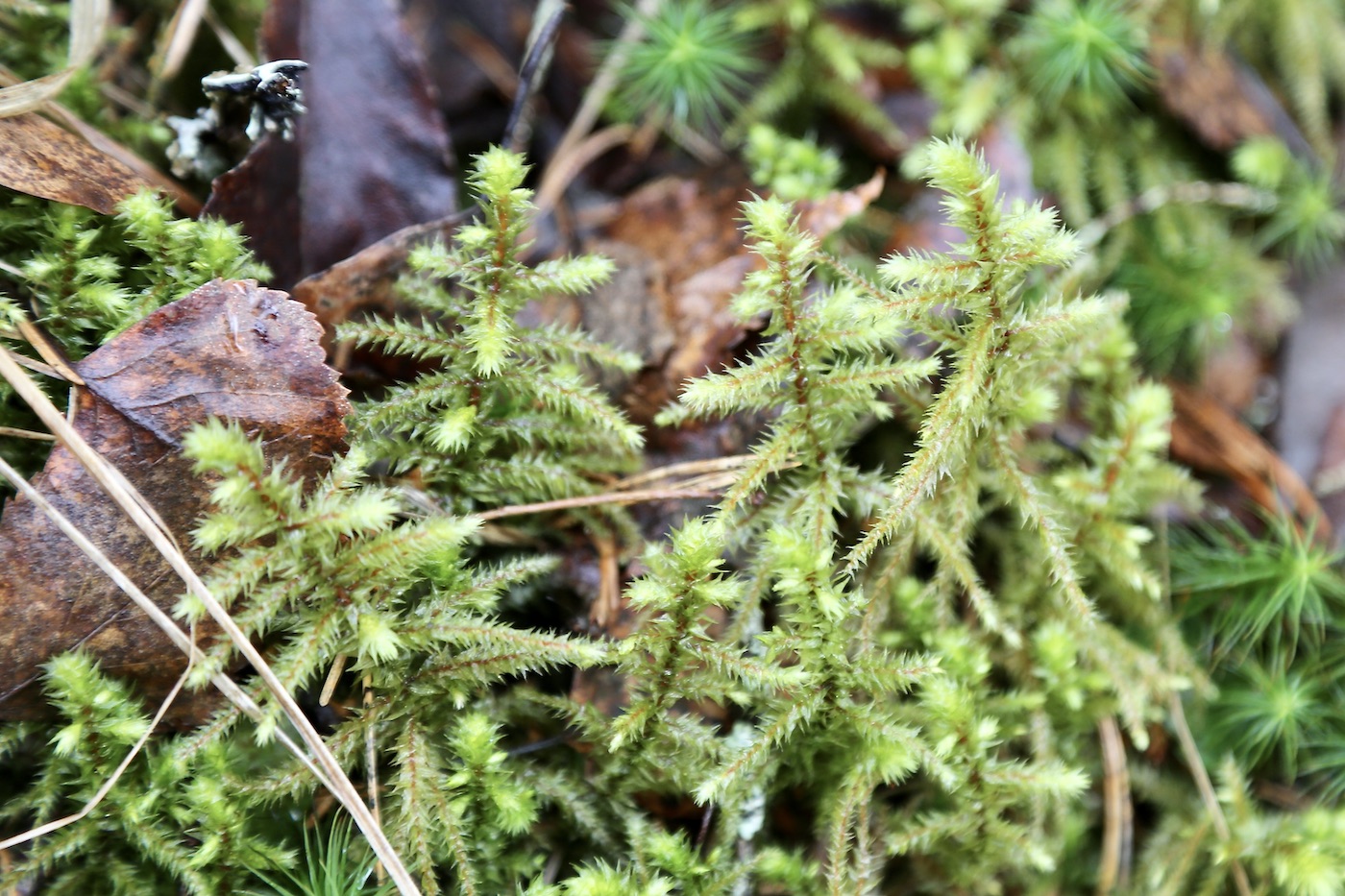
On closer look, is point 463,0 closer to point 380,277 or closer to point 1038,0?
point 380,277

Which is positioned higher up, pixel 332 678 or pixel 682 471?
pixel 682 471

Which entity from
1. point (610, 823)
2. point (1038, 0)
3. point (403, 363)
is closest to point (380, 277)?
point (403, 363)

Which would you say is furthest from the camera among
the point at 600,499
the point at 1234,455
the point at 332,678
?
the point at 1234,455

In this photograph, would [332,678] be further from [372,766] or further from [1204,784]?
[1204,784]

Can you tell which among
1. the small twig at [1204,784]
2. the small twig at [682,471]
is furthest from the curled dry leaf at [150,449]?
the small twig at [1204,784]

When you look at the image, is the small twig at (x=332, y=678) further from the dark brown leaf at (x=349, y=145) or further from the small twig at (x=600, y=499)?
the dark brown leaf at (x=349, y=145)

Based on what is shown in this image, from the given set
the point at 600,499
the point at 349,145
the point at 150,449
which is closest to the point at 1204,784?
the point at 600,499

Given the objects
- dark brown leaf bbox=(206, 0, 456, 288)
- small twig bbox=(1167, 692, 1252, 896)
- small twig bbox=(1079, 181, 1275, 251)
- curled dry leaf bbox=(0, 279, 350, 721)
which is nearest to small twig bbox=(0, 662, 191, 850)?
curled dry leaf bbox=(0, 279, 350, 721)
